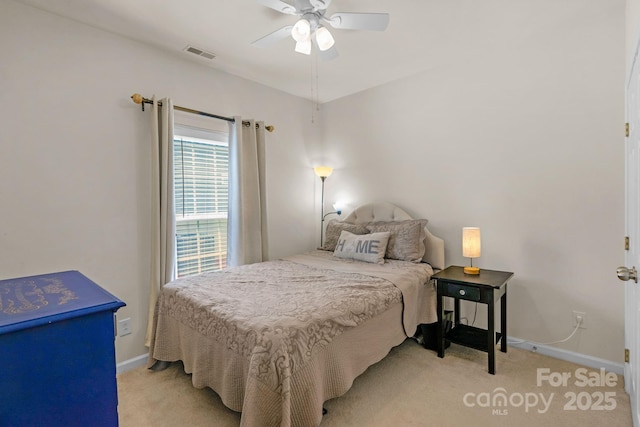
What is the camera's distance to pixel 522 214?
266 cm

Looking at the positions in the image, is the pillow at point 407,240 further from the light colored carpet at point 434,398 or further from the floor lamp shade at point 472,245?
the light colored carpet at point 434,398

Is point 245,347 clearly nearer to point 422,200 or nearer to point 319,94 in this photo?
point 422,200

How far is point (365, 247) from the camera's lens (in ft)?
9.87

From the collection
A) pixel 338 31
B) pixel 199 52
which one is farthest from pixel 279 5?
pixel 199 52

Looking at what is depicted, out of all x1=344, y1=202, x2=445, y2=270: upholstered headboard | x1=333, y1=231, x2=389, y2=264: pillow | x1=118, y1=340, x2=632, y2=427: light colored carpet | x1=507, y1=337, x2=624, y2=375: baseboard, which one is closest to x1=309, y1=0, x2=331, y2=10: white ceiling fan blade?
x1=333, y1=231, x2=389, y2=264: pillow

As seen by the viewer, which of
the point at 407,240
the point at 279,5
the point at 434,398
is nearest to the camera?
the point at 279,5

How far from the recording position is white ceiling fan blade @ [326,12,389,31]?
1908 millimetres

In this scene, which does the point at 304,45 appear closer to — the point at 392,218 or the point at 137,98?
the point at 137,98

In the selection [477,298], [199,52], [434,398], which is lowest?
[434,398]

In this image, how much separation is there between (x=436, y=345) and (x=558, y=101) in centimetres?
218

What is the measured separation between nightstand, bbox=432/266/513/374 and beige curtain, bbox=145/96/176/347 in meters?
2.20

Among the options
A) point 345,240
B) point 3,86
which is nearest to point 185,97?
point 3,86

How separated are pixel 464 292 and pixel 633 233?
104 centimetres

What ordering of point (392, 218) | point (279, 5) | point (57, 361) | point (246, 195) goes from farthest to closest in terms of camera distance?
point (392, 218) → point (246, 195) → point (279, 5) → point (57, 361)
